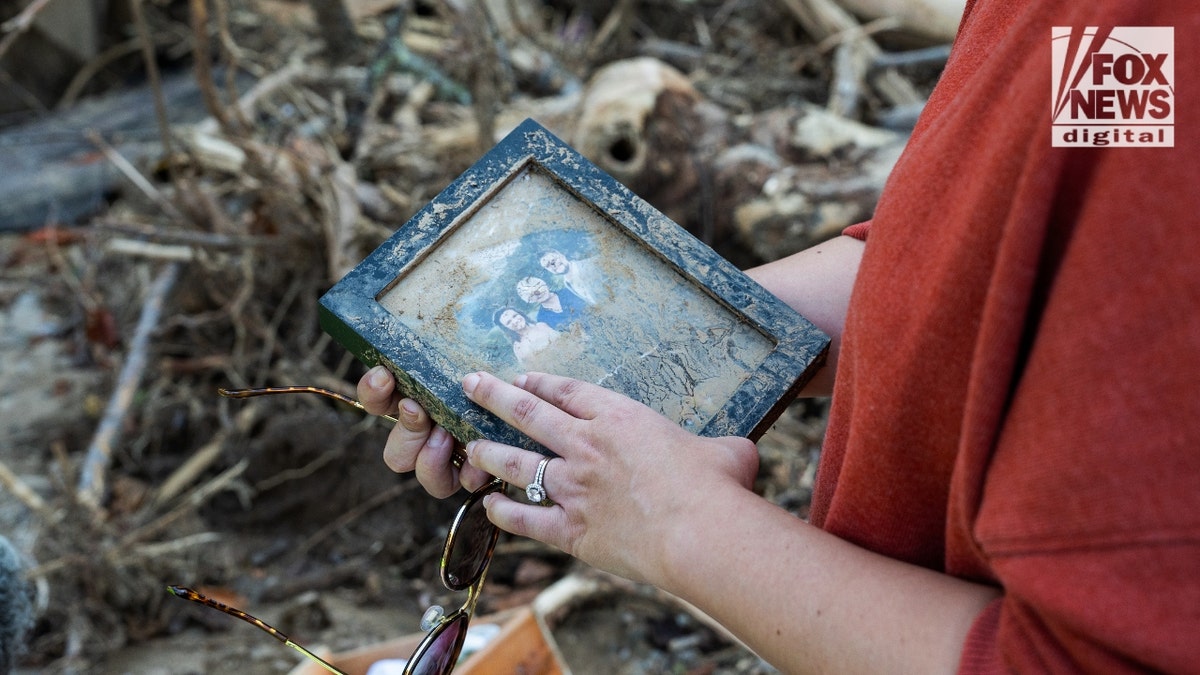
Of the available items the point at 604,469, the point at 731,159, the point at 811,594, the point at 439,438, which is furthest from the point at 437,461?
the point at 731,159

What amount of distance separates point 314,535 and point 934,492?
2433mm

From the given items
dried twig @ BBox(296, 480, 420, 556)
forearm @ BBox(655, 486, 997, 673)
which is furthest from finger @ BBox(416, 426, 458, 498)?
dried twig @ BBox(296, 480, 420, 556)

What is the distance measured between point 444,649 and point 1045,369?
936 mm

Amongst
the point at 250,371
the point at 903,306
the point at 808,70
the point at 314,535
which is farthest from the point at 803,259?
the point at 808,70

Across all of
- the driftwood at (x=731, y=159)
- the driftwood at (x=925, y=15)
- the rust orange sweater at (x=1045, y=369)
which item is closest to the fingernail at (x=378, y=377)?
the rust orange sweater at (x=1045, y=369)

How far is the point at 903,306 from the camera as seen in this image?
3.02ft

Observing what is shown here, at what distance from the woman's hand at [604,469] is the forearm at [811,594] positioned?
33 mm

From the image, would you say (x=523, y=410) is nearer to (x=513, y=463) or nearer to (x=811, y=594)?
(x=513, y=463)

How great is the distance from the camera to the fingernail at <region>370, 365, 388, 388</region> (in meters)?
1.28

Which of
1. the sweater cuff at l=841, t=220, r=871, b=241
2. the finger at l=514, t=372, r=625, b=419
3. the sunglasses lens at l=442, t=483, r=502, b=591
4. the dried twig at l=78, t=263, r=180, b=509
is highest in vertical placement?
the sweater cuff at l=841, t=220, r=871, b=241

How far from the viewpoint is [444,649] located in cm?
137

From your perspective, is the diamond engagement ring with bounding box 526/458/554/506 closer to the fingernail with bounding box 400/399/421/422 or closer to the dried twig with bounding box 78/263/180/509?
the fingernail with bounding box 400/399/421/422

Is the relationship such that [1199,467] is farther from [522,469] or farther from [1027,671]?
[522,469]

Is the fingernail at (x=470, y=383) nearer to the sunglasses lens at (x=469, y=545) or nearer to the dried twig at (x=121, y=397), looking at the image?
the sunglasses lens at (x=469, y=545)
